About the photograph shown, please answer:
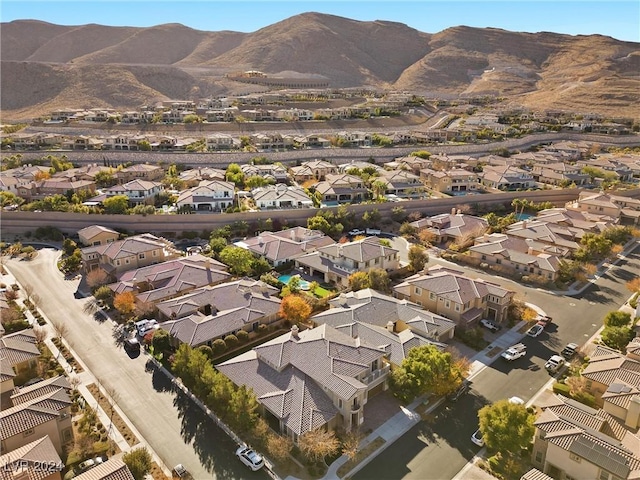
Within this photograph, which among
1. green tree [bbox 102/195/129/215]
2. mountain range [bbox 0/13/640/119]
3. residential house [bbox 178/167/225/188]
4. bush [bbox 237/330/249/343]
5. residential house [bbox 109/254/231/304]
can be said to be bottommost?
bush [bbox 237/330/249/343]

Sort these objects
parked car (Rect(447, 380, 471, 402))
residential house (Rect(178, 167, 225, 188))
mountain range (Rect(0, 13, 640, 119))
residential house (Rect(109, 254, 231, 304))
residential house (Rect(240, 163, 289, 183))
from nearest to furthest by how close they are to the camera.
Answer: parked car (Rect(447, 380, 471, 402)), residential house (Rect(109, 254, 231, 304)), residential house (Rect(178, 167, 225, 188)), residential house (Rect(240, 163, 289, 183)), mountain range (Rect(0, 13, 640, 119))

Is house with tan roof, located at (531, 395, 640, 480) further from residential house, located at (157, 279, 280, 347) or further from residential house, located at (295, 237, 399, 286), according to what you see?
residential house, located at (295, 237, 399, 286)

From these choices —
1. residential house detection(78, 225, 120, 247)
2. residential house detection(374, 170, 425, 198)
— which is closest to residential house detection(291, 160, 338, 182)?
residential house detection(374, 170, 425, 198)

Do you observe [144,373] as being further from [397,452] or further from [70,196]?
[70,196]

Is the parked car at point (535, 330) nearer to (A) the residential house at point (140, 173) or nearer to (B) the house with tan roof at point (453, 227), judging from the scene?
(B) the house with tan roof at point (453, 227)

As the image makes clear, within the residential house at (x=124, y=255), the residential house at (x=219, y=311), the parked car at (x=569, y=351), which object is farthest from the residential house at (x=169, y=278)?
the parked car at (x=569, y=351)

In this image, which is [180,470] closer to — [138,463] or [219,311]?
[138,463]
